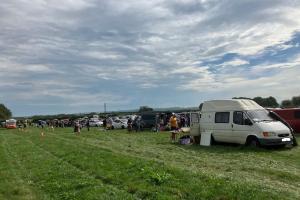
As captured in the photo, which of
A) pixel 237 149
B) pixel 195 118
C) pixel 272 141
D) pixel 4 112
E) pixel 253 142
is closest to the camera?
pixel 272 141

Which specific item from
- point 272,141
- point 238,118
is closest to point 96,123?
point 238,118

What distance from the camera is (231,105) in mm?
22984

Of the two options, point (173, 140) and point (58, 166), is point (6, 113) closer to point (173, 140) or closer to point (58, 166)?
point (173, 140)

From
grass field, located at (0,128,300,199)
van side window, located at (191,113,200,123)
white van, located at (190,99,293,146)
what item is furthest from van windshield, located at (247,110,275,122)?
grass field, located at (0,128,300,199)

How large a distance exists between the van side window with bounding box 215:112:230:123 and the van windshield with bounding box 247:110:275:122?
55.2 inches

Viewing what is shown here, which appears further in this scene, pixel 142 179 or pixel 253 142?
pixel 253 142

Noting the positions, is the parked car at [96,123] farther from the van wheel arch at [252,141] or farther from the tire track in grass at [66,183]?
the tire track in grass at [66,183]

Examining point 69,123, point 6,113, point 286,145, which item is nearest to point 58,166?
point 286,145

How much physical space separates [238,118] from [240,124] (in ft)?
1.19

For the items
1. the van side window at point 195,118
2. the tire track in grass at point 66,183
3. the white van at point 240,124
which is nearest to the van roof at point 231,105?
the white van at point 240,124

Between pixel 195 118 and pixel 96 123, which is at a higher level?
pixel 195 118

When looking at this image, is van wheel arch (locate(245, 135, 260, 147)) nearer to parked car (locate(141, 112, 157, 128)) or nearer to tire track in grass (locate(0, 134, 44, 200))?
tire track in grass (locate(0, 134, 44, 200))

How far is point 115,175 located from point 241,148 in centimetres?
1055

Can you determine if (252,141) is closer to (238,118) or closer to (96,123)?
(238,118)
